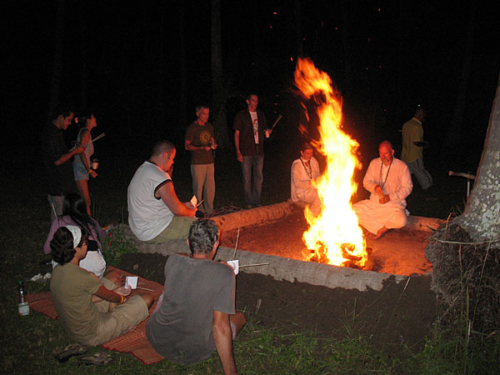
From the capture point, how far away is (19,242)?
7.50m

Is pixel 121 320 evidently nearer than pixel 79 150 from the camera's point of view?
Yes

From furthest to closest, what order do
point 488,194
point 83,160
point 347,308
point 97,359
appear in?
point 83,160 < point 347,308 < point 488,194 < point 97,359

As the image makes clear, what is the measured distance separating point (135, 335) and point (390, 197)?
15.4ft

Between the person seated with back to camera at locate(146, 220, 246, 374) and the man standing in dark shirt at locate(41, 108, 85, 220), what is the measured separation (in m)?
3.94

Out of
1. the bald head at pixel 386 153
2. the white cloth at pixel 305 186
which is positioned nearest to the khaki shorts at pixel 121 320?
the white cloth at pixel 305 186

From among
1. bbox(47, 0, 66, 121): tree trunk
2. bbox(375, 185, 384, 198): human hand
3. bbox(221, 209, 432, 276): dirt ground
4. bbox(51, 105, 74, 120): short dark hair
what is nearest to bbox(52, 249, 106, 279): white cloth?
bbox(221, 209, 432, 276): dirt ground

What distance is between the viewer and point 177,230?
6.15 m

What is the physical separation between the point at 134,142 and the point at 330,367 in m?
26.7

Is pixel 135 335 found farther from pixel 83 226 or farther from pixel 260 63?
pixel 260 63

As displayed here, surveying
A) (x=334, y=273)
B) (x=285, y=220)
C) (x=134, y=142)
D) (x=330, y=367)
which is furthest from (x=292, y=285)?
(x=134, y=142)

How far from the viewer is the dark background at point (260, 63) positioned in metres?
22.2

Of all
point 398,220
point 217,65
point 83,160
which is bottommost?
point 398,220

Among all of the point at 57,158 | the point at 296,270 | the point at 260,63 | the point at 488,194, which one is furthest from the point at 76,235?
the point at 260,63

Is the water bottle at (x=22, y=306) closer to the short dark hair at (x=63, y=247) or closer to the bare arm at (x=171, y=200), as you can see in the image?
the short dark hair at (x=63, y=247)
